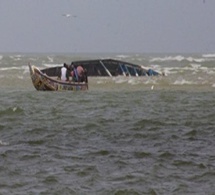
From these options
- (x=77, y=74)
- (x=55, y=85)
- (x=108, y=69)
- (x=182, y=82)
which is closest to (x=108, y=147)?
(x=55, y=85)

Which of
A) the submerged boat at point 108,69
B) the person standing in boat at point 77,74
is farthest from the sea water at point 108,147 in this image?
the submerged boat at point 108,69

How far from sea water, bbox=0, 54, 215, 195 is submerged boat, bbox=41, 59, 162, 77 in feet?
48.0

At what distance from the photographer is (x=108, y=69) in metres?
34.2

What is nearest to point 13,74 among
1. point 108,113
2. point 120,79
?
point 120,79

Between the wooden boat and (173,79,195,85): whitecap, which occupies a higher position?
the wooden boat

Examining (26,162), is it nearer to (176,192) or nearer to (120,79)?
(176,192)

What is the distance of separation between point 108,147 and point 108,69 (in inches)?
930

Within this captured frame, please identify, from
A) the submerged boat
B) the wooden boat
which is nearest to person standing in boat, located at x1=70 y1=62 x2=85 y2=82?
the wooden boat

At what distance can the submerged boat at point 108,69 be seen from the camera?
33844 millimetres

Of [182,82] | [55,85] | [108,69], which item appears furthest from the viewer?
[108,69]

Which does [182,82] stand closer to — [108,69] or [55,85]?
[108,69]

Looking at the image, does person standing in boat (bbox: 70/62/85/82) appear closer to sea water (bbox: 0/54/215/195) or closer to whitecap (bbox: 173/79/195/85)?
sea water (bbox: 0/54/215/195)

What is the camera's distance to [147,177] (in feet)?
28.0

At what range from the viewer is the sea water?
8219 millimetres
